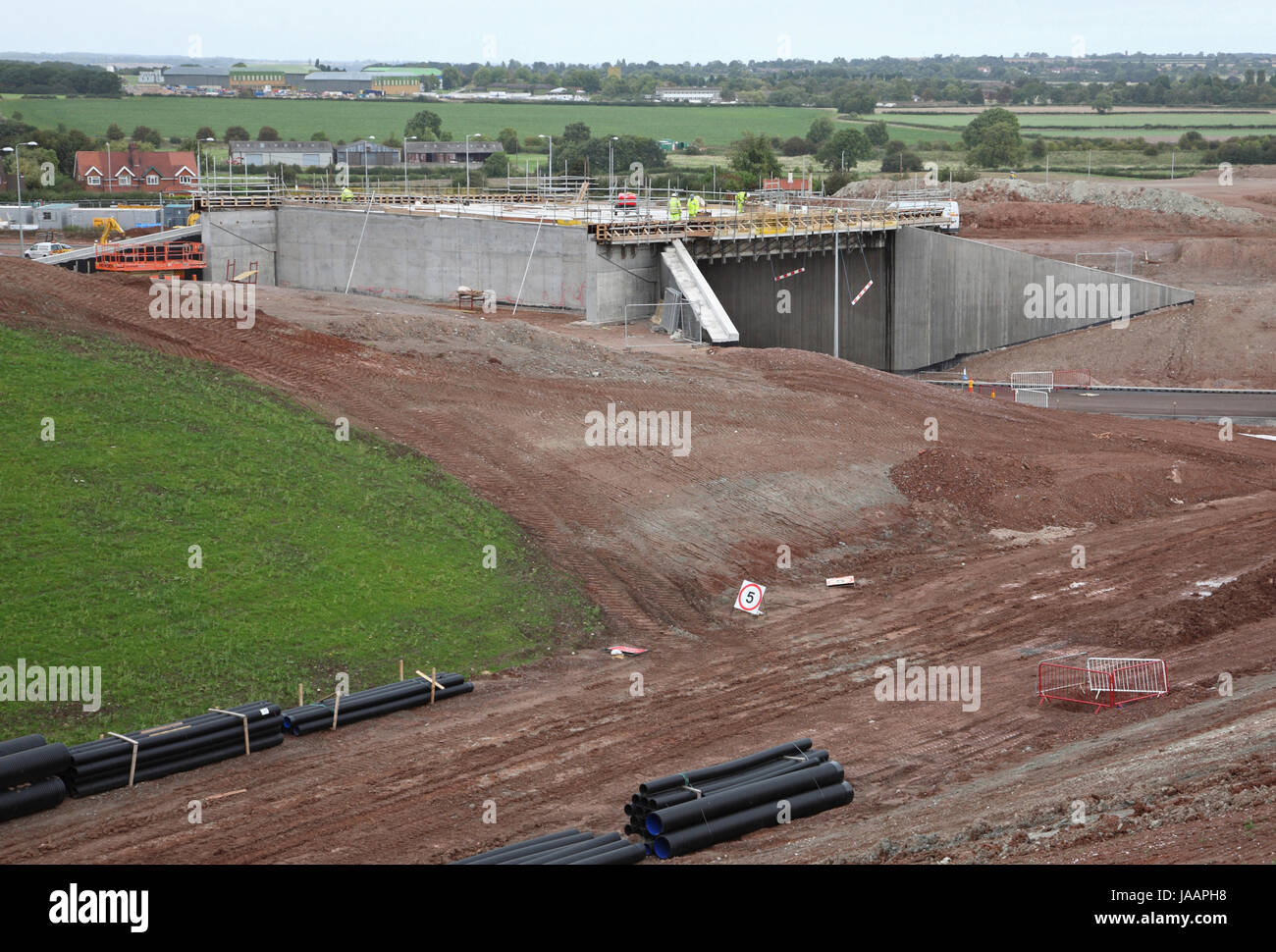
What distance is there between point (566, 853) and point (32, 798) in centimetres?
742

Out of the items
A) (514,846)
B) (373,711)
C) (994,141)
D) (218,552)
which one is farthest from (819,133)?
(514,846)

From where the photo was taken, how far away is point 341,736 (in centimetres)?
2022

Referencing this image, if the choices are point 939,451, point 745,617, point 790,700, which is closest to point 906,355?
point 939,451

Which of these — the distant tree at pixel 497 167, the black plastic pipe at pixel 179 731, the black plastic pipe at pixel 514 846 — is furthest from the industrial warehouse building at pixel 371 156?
the black plastic pipe at pixel 514 846

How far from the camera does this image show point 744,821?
16.8 m

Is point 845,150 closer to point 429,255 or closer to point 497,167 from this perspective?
point 497,167

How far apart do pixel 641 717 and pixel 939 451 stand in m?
17.1

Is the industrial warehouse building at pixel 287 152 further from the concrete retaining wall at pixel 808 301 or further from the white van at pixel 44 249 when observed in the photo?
the concrete retaining wall at pixel 808 301

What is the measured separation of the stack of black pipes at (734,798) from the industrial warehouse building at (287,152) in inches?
4257

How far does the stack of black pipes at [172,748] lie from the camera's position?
17.8m

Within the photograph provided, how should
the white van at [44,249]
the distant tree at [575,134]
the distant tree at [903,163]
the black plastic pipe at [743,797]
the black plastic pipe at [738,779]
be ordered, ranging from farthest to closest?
the distant tree at [575,134], the distant tree at [903,163], the white van at [44,249], the black plastic pipe at [738,779], the black plastic pipe at [743,797]

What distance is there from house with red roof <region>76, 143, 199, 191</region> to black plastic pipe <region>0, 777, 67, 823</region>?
315 ft
